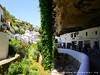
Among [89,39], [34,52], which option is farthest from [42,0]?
[89,39]

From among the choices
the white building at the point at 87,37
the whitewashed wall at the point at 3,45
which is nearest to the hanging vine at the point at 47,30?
the whitewashed wall at the point at 3,45

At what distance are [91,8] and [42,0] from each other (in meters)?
4.95

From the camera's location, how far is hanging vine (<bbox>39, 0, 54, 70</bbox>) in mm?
21328

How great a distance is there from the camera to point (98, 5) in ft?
59.0

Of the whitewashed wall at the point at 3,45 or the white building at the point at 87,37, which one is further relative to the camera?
the white building at the point at 87,37

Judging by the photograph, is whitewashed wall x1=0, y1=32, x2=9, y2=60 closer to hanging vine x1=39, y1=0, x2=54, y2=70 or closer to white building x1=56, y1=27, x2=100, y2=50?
hanging vine x1=39, y1=0, x2=54, y2=70

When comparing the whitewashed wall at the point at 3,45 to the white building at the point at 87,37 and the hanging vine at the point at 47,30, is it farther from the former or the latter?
the white building at the point at 87,37

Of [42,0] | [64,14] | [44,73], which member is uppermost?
[42,0]

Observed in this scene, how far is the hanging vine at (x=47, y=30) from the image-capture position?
2133cm

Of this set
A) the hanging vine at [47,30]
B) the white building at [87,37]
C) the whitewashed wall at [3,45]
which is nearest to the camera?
the hanging vine at [47,30]

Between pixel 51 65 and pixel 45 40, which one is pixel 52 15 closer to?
pixel 45 40

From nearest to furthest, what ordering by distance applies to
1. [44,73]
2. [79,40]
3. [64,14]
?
1. [64,14]
2. [44,73]
3. [79,40]

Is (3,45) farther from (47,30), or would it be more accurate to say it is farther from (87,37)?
(87,37)

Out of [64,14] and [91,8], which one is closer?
[91,8]
